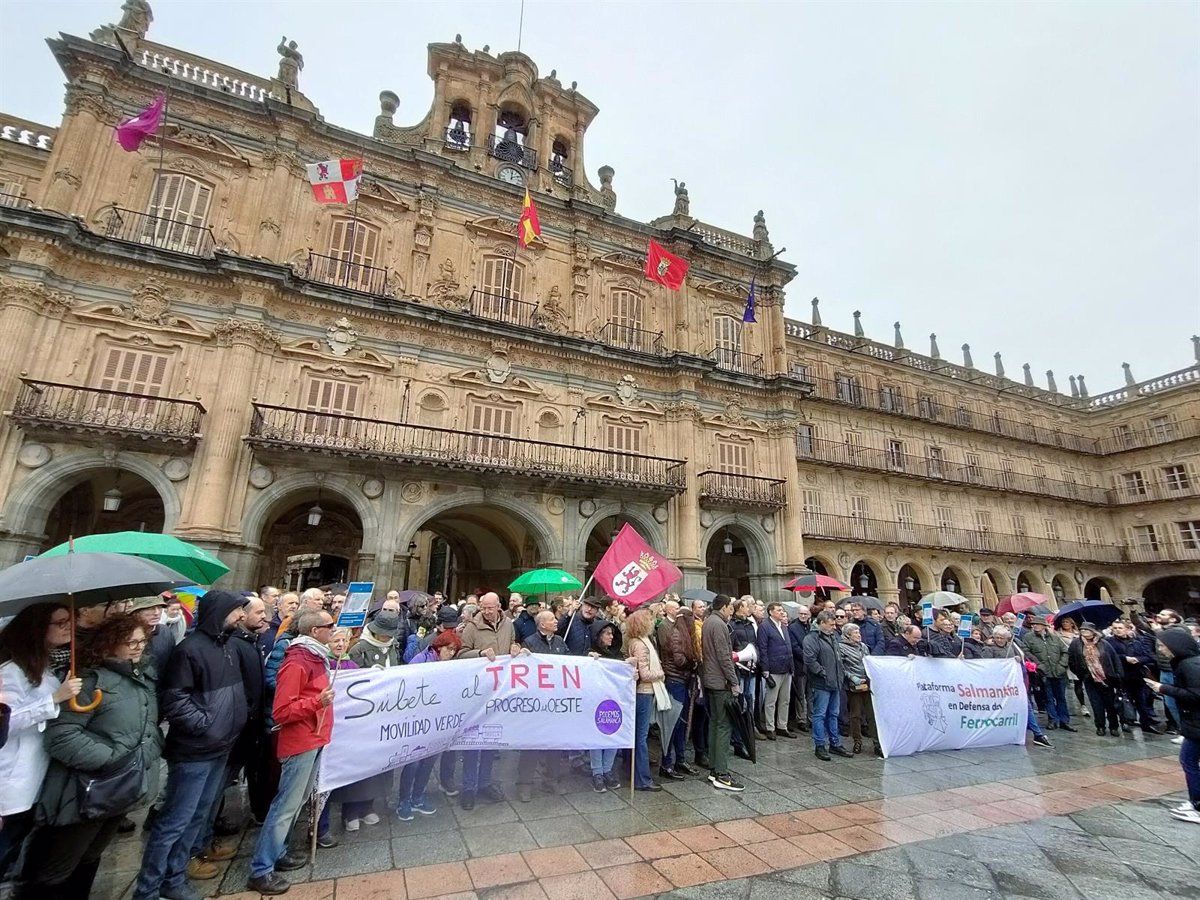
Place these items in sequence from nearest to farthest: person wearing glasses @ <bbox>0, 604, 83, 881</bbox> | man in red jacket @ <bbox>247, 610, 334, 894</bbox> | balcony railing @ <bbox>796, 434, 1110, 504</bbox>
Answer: person wearing glasses @ <bbox>0, 604, 83, 881</bbox>
man in red jacket @ <bbox>247, 610, 334, 894</bbox>
balcony railing @ <bbox>796, 434, 1110, 504</bbox>

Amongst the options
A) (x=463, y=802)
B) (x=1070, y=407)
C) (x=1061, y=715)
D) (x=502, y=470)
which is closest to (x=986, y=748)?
(x=1061, y=715)

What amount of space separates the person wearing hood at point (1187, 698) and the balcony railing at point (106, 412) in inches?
667

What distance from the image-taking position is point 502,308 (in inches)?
684

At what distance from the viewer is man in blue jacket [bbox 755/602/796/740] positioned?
801cm

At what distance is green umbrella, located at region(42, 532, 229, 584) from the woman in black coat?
42.7ft

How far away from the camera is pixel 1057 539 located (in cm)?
2859

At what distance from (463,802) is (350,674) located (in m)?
1.75

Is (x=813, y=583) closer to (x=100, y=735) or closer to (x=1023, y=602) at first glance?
(x=1023, y=602)

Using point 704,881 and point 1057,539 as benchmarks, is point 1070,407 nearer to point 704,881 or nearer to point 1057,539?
point 1057,539

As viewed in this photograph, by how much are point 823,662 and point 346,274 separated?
15.6 metres

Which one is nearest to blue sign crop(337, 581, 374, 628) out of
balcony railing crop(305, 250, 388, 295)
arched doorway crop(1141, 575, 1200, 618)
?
balcony railing crop(305, 250, 388, 295)

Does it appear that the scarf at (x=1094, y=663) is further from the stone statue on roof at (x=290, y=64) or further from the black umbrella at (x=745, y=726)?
the stone statue on roof at (x=290, y=64)

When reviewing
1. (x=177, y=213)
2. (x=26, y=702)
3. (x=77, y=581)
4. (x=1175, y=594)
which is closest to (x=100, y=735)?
(x=26, y=702)

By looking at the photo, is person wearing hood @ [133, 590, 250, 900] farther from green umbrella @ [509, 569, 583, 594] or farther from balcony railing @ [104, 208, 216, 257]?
balcony railing @ [104, 208, 216, 257]
